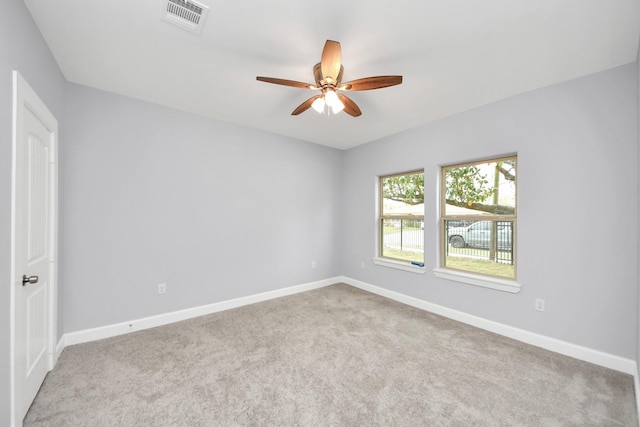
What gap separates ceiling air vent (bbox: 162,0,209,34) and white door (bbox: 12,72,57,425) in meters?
0.94

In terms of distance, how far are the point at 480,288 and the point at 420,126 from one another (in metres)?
2.25

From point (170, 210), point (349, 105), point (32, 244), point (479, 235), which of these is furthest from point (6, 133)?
point (479, 235)

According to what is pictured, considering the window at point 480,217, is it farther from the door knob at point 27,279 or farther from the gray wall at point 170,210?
the door knob at point 27,279

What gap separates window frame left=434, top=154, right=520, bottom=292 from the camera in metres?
2.83

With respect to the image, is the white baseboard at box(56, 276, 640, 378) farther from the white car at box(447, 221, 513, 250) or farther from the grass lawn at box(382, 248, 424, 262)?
the white car at box(447, 221, 513, 250)

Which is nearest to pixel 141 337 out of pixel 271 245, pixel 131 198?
pixel 131 198

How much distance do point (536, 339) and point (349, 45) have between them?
327 cm

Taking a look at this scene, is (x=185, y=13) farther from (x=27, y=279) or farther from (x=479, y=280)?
(x=479, y=280)

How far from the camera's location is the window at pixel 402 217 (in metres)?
3.87

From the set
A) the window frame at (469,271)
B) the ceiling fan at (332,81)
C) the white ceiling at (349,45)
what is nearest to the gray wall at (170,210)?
the white ceiling at (349,45)

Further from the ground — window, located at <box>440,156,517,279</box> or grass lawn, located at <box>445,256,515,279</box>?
window, located at <box>440,156,517,279</box>

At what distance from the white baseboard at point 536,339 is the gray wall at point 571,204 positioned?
56 mm

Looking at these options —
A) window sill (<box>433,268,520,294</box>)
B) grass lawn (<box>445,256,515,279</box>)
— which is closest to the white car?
grass lawn (<box>445,256,515,279</box>)

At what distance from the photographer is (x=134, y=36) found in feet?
6.30
